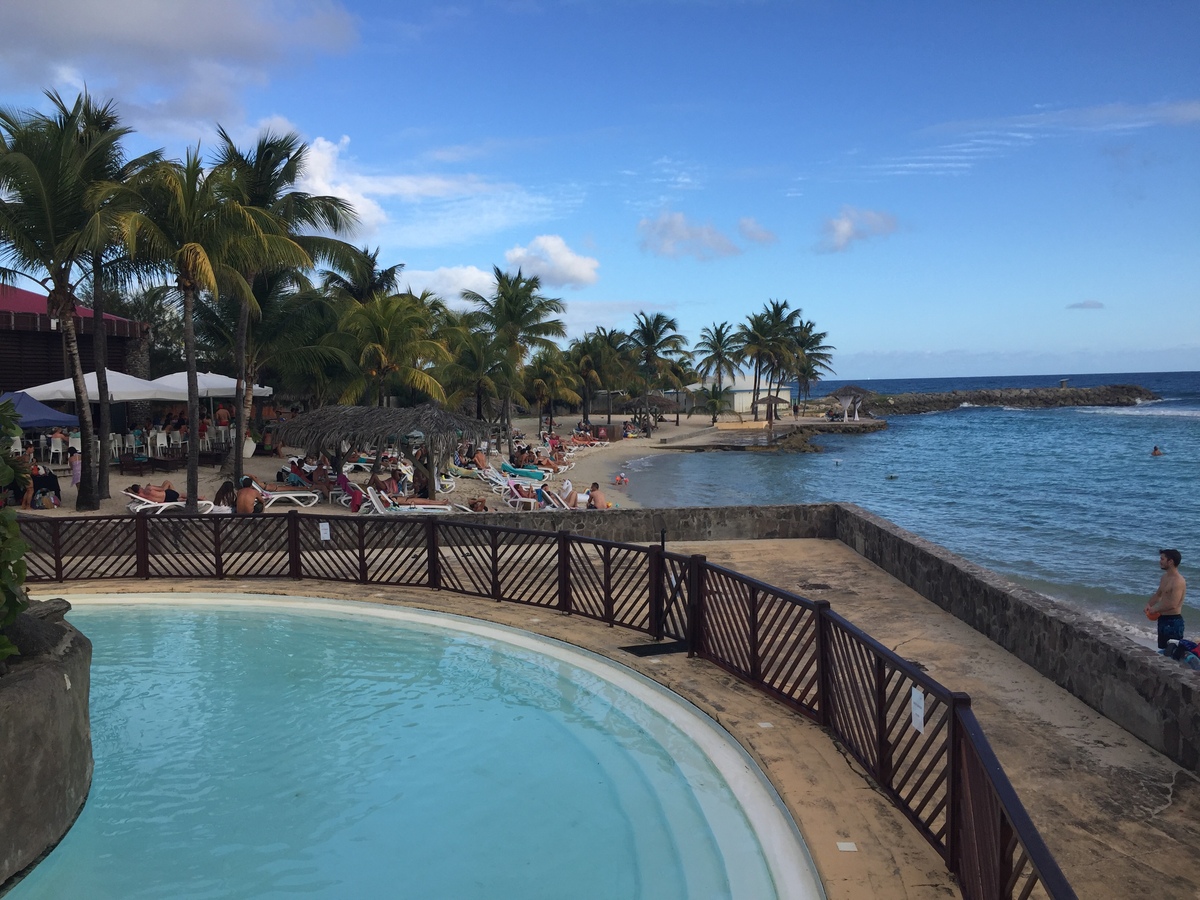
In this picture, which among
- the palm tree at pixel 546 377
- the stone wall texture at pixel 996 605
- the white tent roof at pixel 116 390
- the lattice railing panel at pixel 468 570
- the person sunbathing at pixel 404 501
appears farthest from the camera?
the palm tree at pixel 546 377

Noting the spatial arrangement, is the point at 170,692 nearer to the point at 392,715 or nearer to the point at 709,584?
the point at 392,715

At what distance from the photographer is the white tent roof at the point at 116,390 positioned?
20.0 m

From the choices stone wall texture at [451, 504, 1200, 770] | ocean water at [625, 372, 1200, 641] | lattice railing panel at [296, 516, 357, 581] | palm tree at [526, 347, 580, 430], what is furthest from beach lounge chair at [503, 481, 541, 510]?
palm tree at [526, 347, 580, 430]

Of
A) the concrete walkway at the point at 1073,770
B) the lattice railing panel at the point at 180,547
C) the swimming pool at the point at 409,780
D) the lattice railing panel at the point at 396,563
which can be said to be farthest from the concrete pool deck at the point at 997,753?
the lattice railing panel at the point at 180,547

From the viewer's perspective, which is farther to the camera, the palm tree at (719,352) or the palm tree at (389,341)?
the palm tree at (719,352)

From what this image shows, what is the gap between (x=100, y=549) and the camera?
1251cm

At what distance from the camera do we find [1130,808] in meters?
5.15

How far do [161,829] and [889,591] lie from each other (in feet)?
27.4

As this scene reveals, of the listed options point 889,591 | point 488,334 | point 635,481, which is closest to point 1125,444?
point 635,481

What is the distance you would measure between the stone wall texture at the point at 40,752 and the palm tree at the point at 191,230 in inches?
421

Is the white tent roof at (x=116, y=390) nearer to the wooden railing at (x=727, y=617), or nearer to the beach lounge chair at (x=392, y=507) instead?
the beach lounge chair at (x=392, y=507)

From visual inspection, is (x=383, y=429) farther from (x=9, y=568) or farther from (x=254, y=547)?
(x=9, y=568)

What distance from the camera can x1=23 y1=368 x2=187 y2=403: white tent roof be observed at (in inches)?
789

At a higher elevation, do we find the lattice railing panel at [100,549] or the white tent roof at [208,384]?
the white tent roof at [208,384]
